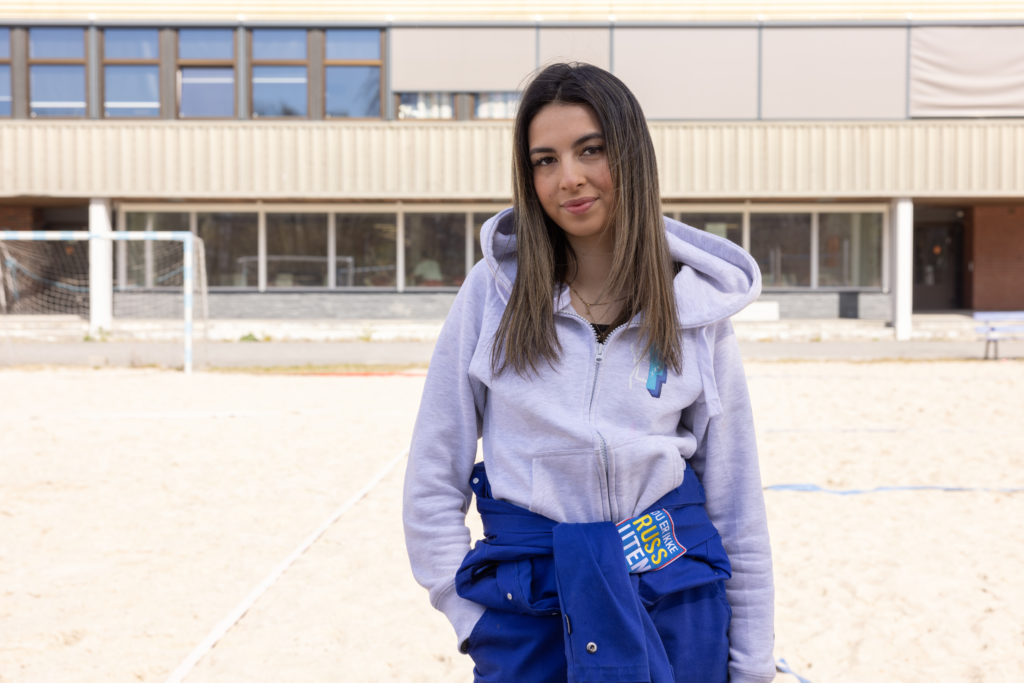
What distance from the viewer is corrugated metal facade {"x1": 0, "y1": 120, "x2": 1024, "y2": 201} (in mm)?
18719

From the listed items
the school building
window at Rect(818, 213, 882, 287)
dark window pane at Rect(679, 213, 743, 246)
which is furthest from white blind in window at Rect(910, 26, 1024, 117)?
dark window pane at Rect(679, 213, 743, 246)

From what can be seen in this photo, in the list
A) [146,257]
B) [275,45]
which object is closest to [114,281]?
[146,257]

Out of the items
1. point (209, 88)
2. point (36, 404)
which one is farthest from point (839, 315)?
point (36, 404)

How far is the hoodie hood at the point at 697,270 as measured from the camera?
1.70 metres

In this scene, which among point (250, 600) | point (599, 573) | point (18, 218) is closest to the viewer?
point (599, 573)

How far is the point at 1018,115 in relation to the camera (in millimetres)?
18891

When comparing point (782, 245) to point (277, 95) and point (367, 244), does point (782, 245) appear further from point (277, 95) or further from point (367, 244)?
point (277, 95)

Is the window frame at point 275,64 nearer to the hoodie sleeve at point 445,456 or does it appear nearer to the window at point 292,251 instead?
the window at point 292,251

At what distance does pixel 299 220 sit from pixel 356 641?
17808 mm

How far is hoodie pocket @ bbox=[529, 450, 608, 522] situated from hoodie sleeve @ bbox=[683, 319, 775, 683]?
0.24m

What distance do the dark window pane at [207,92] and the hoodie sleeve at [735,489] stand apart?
19.2 meters

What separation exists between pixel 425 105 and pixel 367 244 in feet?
10.6

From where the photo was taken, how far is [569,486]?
5.29 ft
